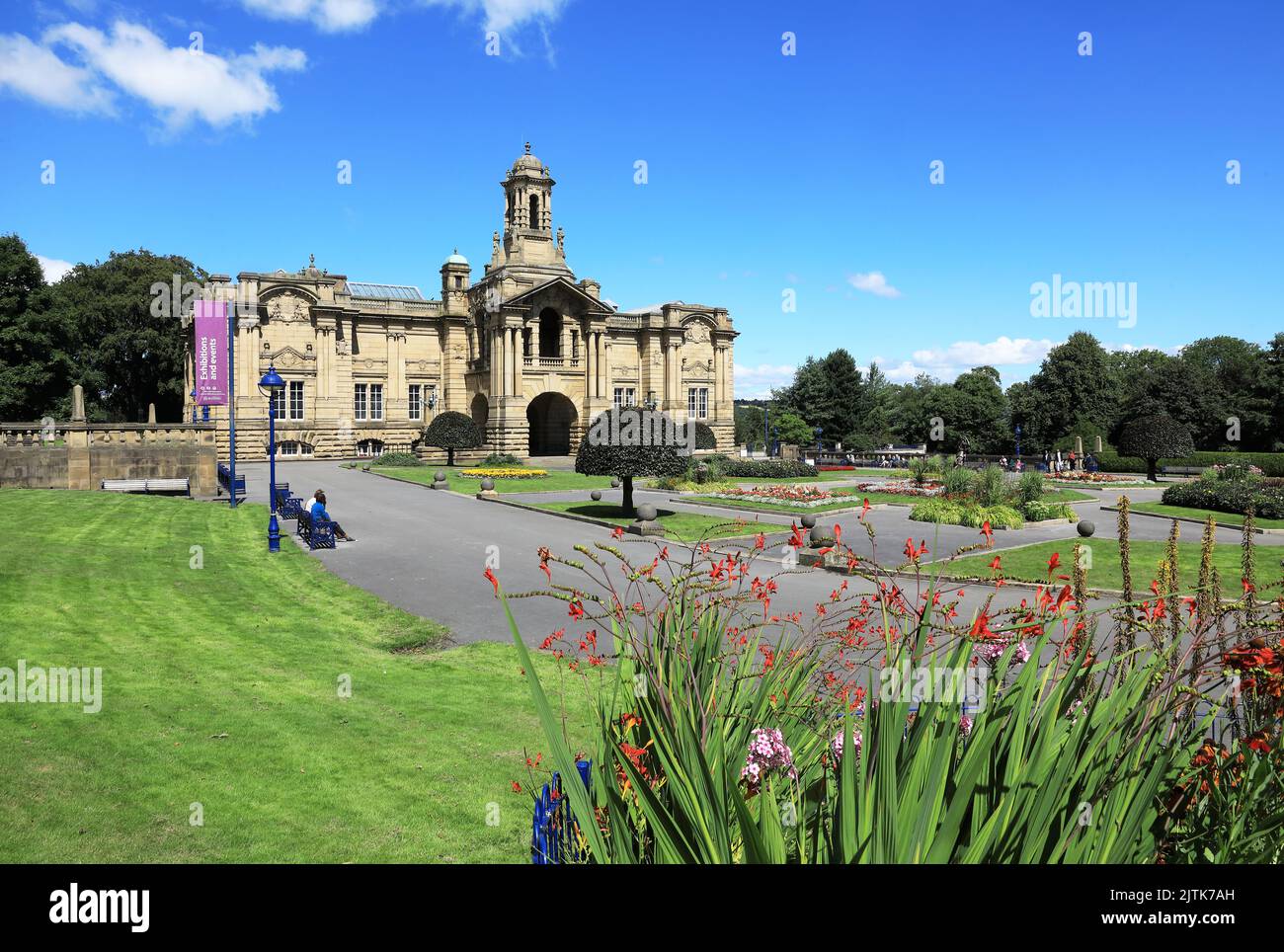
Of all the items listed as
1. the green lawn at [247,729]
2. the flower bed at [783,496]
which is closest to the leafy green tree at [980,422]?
the flower bed at [783,496]

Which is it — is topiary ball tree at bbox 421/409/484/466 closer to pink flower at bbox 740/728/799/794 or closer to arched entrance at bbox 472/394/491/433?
arched entrance at bbox 472/394/491/433

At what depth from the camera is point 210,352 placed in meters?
39.1

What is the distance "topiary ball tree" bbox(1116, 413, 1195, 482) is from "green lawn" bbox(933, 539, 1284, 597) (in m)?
23.9

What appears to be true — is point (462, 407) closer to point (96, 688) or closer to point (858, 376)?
point (858, 376)

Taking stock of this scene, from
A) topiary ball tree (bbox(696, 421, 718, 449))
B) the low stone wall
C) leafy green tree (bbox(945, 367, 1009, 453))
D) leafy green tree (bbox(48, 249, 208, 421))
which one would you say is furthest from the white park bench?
leafy green tree (bbox(945, 367, 1009, 453))

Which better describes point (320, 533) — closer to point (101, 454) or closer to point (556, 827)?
point (101, 454)

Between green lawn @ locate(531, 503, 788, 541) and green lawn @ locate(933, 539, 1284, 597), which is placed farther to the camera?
green lawn @ locate(531, 503, 788, 541)

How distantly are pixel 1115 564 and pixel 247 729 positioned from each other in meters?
17.0

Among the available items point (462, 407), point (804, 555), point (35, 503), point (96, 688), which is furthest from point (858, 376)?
point (96, 688)

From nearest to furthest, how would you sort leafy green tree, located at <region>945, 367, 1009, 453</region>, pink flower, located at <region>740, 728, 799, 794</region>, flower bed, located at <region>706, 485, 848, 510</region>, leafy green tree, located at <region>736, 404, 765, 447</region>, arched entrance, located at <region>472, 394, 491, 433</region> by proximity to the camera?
pink flower, located at <region>740, 728, 799, 794</region>, flower bed, located at <region>706, 485, 848, 510</region>, arched entrance, located at <region>472, 394, 491, 433</region>, leafy green tree, located at <region>945, 367, 1009, 453</region>, leafy green tree, located at <region>736, 404, 765, 447</region>

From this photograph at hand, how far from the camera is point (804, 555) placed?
56.9 feet

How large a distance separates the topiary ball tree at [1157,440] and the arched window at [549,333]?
37.1 meters

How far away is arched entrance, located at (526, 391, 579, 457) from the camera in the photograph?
61.5m
